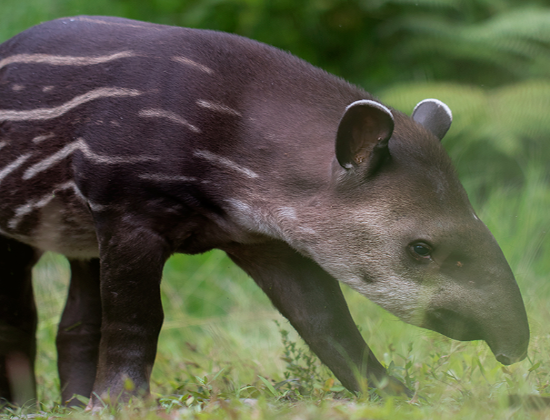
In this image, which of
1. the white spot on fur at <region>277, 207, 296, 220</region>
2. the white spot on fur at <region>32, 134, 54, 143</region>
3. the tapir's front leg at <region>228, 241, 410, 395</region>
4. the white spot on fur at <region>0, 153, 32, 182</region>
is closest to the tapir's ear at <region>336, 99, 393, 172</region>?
the white spot on fur at <region>277, 207, 296, 220</region>

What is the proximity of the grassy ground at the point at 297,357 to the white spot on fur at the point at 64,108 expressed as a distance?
1.30 m

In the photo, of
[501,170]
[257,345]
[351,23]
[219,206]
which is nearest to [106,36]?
[219,206]

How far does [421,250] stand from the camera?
2.92 m

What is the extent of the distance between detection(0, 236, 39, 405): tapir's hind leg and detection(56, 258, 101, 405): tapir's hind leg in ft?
0.57

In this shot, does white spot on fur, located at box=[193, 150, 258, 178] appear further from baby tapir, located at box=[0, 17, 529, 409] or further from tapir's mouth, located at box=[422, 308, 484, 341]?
tapir's mouth, located at box=[422, 308, 484, 341]

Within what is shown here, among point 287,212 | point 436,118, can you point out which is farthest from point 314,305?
point 436,118

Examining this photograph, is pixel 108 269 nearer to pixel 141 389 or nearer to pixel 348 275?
pixel 141 389

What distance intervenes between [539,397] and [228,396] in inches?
50.0

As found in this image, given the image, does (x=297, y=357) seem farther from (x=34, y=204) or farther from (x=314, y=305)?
(x=34, y=204)

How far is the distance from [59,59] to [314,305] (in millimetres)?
1676

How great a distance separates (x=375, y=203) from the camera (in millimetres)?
2969

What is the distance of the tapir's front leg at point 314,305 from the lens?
3275 mm

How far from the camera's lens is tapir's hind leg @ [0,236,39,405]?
3717 millimetres

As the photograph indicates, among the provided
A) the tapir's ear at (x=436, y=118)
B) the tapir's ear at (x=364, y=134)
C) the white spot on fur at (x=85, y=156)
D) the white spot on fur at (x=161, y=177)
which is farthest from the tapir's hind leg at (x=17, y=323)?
the tapir's ear at (x=436, y=118)
